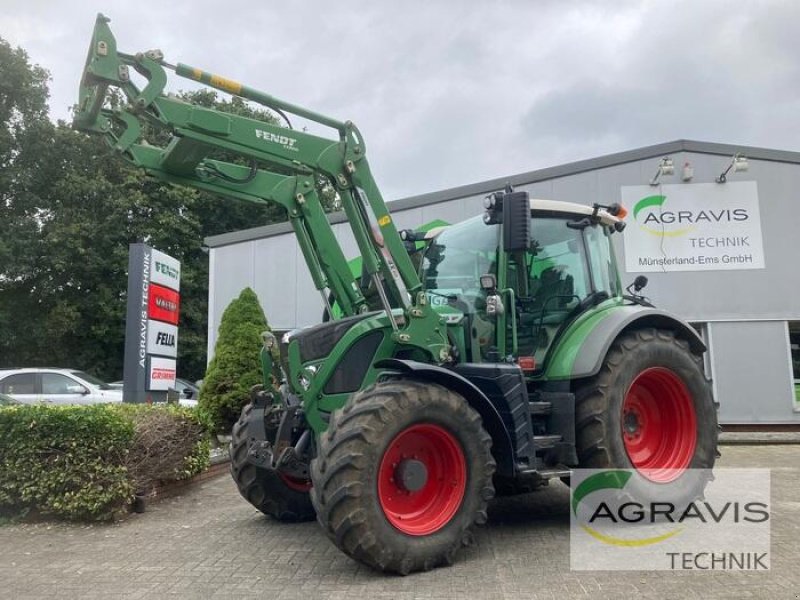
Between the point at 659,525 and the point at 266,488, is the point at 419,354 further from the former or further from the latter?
the point at 659,525

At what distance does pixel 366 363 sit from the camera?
16.7 ft

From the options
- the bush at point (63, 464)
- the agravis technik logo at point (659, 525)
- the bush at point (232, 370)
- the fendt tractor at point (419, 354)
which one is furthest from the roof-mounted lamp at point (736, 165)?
the bush at point (63, 464)

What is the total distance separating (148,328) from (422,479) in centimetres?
547

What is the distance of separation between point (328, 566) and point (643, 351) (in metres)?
3.18

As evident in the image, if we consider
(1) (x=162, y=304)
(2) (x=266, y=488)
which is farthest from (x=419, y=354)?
(1) (x=162, y=304)

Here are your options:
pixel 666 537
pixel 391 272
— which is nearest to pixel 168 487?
pixel 391 272

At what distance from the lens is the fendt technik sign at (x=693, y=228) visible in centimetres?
1280

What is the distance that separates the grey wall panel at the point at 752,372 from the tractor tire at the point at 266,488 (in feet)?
31.3

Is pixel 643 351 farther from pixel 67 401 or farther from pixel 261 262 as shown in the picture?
pixel 67 401

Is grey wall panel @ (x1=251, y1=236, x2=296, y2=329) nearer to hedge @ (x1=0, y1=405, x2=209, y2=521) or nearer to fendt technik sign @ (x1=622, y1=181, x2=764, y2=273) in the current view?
fendt technik sign @ (x1=622, y1=181, x2=764, y2=273)

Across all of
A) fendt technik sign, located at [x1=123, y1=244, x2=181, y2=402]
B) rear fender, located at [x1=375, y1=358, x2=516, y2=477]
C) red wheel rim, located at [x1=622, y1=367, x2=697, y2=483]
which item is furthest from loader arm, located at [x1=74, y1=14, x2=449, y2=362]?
fendt technik sign, located at [x1=123, y1=244, x2=181, y2=402]

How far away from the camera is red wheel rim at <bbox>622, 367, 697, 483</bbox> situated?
19.6 ft

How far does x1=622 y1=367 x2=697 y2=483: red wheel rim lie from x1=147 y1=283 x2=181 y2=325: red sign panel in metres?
6.16

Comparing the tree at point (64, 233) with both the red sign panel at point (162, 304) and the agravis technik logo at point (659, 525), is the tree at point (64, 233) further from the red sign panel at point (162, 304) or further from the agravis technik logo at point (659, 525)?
the agravis technik logo at point (659, 525)
